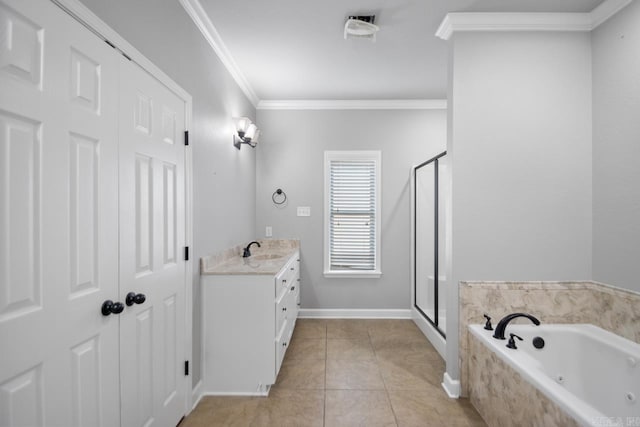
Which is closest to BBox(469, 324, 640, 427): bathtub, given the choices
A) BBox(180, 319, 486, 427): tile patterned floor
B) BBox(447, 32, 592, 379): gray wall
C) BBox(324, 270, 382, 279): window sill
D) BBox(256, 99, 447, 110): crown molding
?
BBox(447, 32, 592, 379): gray wall

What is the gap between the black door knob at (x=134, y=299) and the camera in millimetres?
1382

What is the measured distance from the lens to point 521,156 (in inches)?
84.5

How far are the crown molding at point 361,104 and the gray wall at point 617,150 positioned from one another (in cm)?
172

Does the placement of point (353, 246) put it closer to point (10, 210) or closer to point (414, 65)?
point (414, 65)

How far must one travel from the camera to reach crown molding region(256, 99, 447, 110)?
370cm

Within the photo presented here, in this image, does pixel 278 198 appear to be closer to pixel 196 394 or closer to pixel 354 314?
pixel 354 314

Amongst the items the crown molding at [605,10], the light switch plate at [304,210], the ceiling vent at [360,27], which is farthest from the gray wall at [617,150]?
the light switch plate at [304,210]

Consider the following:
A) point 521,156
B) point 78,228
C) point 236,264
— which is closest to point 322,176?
point 236,264

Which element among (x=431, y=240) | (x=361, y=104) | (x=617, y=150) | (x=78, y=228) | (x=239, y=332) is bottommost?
(x=239, y=332)

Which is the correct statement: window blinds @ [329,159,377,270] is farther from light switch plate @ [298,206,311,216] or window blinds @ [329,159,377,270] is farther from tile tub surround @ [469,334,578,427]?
tile tub surround @ [469,334,578,427]

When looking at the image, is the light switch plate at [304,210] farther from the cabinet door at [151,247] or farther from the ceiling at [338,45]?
the cabinet door at [151,247]

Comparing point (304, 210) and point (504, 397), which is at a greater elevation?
point (304, 210)

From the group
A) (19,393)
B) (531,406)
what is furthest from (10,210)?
(531,406)

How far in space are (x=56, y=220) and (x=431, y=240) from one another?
117 inches
